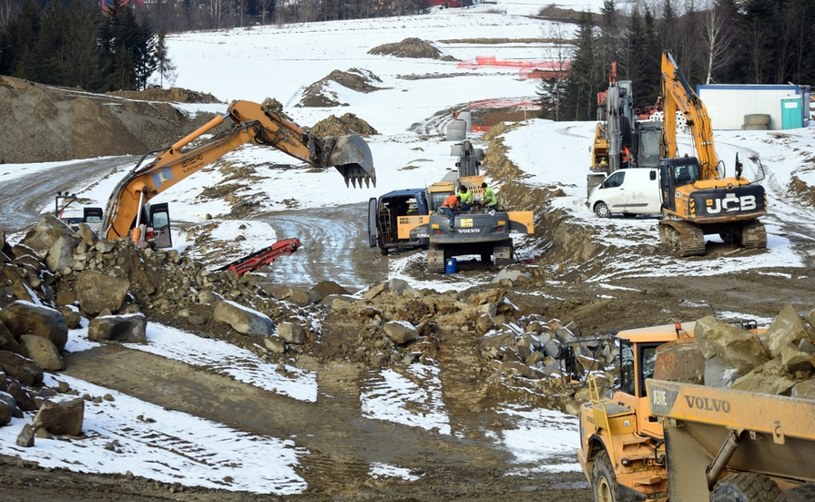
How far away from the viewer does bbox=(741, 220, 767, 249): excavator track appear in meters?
24.4

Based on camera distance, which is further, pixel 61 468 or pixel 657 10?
pixel 657 10

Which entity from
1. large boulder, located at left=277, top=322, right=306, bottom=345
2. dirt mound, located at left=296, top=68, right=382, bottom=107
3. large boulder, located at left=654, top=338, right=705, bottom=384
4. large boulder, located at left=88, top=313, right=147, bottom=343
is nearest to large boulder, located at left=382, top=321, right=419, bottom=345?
large boulder, located at left=277, top=322, right=306, bottom=345

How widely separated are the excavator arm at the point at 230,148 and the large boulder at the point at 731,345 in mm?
14929

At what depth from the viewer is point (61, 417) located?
11594 millimetres

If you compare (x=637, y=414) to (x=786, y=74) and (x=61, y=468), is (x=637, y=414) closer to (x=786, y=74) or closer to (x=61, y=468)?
(x=61, y=468)

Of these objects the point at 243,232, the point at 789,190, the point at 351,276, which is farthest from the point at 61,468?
the point at 789,190

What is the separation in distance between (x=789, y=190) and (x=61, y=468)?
1133 inches

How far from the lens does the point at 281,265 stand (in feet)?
93.7

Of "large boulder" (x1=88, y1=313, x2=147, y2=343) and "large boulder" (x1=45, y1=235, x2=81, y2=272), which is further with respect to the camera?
"large boulder" (x1=45, y1=235, x2=81, y2=272)

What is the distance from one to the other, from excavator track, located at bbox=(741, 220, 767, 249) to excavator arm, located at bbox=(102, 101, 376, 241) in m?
8.55

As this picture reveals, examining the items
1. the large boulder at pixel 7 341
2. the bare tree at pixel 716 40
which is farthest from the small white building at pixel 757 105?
the large boulder at pixel 7 341

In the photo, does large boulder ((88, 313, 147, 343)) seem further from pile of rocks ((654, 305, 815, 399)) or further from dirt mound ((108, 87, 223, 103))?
dirt mound ((108, 87, 223, 103))

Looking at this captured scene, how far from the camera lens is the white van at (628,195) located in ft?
98.6

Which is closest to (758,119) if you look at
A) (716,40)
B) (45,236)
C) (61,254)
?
(716,40)
